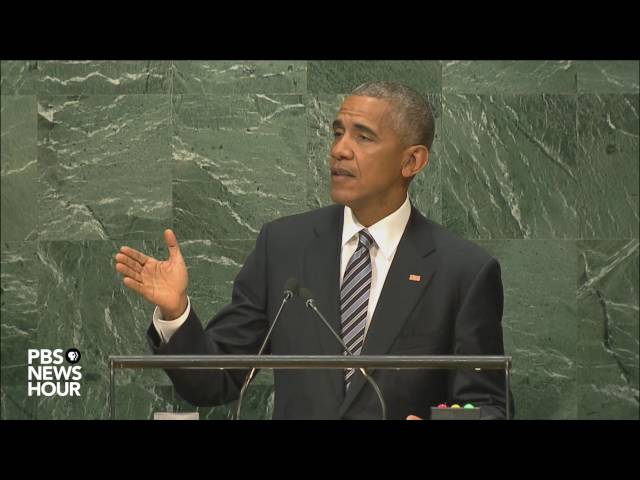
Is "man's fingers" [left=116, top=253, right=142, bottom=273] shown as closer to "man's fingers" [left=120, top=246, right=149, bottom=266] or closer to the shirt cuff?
"man's fingers" [left=120, top=246, right=149, bottom=266]

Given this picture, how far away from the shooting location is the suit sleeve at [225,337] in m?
3.92

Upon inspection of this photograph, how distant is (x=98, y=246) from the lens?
20.9ft

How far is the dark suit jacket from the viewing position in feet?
13.1

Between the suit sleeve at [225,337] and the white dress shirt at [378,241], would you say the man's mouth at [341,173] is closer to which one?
the white dress shirt at [378,241]

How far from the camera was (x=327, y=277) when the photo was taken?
4.34 meters

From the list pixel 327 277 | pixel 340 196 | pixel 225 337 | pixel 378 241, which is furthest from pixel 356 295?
pixel 225 337

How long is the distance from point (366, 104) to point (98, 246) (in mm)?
2381

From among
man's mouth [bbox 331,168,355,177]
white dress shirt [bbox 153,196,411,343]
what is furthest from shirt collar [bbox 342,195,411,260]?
man's mouth [bbox 331,168,355,177]

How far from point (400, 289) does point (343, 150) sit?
551mm

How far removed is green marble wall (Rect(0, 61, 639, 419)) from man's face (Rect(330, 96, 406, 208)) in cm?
183

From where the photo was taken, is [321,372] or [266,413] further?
[266,413]

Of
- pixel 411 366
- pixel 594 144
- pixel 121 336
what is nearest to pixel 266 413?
pixel 121 336

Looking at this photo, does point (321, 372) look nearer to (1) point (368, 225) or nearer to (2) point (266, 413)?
(1) point (368, 225)

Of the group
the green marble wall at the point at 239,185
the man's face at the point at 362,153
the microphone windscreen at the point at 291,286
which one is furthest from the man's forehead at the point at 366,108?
the green marble wall at the point at 239,185
